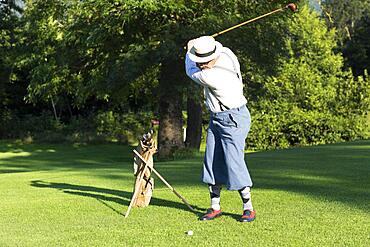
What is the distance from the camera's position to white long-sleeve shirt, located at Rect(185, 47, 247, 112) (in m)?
7.22

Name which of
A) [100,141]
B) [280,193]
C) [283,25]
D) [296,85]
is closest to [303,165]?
[280,193]

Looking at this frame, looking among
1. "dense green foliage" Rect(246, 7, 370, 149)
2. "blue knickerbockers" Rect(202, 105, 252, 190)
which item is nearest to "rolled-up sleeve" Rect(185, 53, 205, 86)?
"blue knickerbockers" Rect(202, 105, 252, 190)

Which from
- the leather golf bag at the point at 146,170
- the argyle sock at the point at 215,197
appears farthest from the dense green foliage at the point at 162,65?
the argyle sock at the point at 215,197

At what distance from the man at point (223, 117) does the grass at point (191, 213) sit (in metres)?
0.46

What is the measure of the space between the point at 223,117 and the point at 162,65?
16.4 metres

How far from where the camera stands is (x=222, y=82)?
23.7 feet

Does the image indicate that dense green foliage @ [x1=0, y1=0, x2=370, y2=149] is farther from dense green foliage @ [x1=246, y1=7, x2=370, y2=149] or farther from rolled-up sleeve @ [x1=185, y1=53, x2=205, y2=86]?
rolled-up sleeve @ [x1=185, y1=53, x2=205, y2=86]

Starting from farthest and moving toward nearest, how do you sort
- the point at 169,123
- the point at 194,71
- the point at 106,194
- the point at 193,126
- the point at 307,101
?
the point at 307,101 → the point at 193,126 → the point at 169,123 → the point at 106,194 → the point at 194,71

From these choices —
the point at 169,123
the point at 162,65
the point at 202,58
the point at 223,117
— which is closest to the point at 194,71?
the point at 202,58

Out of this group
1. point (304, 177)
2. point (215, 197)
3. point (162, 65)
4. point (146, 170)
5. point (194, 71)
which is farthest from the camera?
point (162, 65)

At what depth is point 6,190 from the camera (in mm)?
12000

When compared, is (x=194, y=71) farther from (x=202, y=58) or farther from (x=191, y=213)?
(x=191, y=213)

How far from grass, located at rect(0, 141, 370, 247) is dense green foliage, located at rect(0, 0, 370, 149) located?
9.33m

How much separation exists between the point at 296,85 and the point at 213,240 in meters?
28.6
